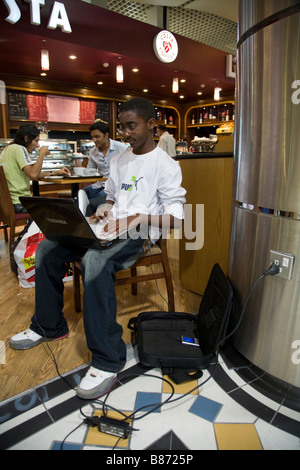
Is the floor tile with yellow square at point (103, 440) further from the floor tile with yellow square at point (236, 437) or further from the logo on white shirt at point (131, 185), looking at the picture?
the logo on white shirt at point (131, 185)

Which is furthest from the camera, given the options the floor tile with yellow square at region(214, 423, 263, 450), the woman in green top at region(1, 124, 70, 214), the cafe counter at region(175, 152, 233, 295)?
the woman in green top at region(1, 124, 70, 214)

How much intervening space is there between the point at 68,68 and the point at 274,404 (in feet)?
17.5

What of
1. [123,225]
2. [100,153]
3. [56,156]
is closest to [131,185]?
[123,225]

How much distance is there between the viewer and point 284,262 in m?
1.17

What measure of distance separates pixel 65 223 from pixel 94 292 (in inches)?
12.8

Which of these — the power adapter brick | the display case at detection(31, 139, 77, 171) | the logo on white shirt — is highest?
the display case at detection(31, 139, 77, 171)

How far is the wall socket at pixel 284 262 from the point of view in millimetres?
1147

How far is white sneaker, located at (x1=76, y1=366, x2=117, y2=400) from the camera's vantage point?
1222mm

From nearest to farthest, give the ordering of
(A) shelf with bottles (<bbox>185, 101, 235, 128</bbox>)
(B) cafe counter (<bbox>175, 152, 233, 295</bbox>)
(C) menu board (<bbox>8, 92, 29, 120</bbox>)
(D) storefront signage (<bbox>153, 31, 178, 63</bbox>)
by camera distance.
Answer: (B) cafe counter (<bbox>175, 152, 233, 295</bbox>)
(D) storefront signage (<bbox>153, 31, 178, 63</bbox>)
(C) menu board (<bbox>8, 92, 29, 120</bbox>)
(A) shelf with bottles (<bbox>185, 101, 235, 128</bbox>)

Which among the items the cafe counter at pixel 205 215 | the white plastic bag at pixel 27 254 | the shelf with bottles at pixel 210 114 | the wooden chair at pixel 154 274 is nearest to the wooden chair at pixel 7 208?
the white plastic bag at pixel 27 254

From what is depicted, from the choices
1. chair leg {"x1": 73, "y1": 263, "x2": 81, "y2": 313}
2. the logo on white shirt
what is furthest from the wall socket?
chair leg {"x1": 73, "y1": 263, "x2": 81, "y2": 313}

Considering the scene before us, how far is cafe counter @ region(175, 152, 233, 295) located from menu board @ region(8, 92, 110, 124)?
437 cm

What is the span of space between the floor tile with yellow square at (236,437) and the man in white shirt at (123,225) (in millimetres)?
477

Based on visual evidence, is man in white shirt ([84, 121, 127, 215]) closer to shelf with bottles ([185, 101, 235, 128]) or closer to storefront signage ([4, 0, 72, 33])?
storefront signage ([4, 0, 72, 33])
